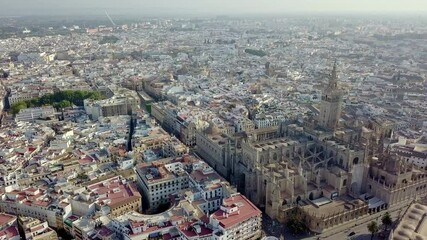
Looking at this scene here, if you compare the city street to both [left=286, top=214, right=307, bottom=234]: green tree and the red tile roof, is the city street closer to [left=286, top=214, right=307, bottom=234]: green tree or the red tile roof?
[left=286, top=214, right=307, bottom=234]: green tree

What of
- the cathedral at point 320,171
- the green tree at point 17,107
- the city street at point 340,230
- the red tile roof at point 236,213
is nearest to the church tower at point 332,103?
the cathedral at point 320,171

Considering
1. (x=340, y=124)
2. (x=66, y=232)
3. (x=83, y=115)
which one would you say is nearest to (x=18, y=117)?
(x=83, y=115)

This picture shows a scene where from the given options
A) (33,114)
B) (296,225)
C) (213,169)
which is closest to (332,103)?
(213,169)

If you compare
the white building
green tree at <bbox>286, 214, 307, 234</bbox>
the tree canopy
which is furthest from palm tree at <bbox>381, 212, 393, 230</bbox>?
the tree canopy

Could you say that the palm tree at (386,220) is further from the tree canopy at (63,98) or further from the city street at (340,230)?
the tree canopy at (63,98)

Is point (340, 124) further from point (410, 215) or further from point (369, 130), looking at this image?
point (410, 215)

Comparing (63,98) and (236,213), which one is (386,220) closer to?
(236,213)

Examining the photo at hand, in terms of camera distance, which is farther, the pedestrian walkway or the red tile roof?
the pedestrian walkway
